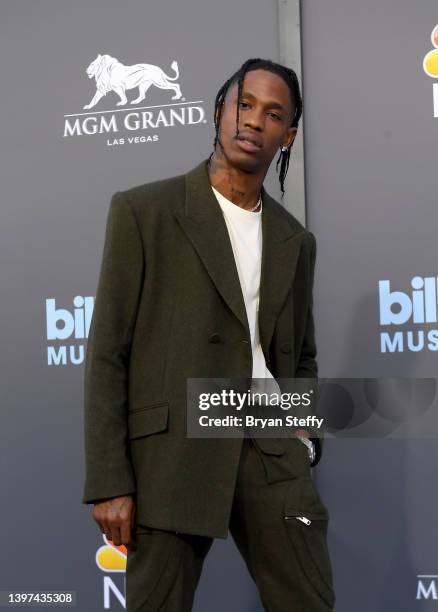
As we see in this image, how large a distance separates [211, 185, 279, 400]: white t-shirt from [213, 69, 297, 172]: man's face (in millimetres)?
108

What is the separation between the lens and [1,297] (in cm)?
361

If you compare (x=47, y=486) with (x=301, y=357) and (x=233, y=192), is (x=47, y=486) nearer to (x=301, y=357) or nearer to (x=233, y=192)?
(x=301, y=357)

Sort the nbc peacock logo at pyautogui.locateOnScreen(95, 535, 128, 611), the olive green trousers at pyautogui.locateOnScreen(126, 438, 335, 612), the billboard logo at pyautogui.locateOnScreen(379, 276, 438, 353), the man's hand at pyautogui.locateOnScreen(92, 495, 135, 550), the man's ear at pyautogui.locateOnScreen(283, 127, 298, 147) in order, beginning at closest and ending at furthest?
1. the man's hand at pyautogui.locateOnScreen(92, 495, 135, 550)
2. the olive green trousers at pyautogui.locateOnScreen(126, 438, 335, 612)
3. the man's ear at pyautogui.locateOnScreen(283, 127, 298, 147)
4. the billboard logo at pyautogui.locateOnScreen(379, 276, 438, 353)
5. the nbc peacock logo at pyautogui.locateOnScreen(95, 535, 128, 611)

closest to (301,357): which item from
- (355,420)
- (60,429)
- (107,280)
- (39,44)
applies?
(107,280)

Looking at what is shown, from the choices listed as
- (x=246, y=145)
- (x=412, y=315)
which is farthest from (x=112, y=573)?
(x=246, y=145)

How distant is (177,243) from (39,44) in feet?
6.50

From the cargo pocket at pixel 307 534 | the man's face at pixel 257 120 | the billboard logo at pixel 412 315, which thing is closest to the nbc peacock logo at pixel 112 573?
the billboard logo at pixel 412 315

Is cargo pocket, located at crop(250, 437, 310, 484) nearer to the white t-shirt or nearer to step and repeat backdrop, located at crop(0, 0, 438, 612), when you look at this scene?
the white t-shirt

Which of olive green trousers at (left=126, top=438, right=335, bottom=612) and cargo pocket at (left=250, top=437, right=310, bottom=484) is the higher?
cargo pocket at (left=250, top=437, right=310, bottom=484)

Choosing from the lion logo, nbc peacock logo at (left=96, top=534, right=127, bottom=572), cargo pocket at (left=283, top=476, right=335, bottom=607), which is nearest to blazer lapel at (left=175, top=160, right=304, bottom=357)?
cargo pocket at (left=283, top=476, right=335, bottom=607)

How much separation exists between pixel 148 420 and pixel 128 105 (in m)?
1.91

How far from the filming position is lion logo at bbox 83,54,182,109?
11.4 ft

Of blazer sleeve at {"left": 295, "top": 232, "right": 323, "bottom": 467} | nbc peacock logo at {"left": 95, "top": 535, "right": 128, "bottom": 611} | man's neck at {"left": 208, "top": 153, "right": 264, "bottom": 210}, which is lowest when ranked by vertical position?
nbc peacock logo at {"left": 95, "top": 535, "right": 128, "bottom": 611}

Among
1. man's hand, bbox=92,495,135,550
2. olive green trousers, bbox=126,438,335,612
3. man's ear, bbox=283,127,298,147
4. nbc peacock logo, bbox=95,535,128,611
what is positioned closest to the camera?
man's hand, bbox=92,495,135,550
